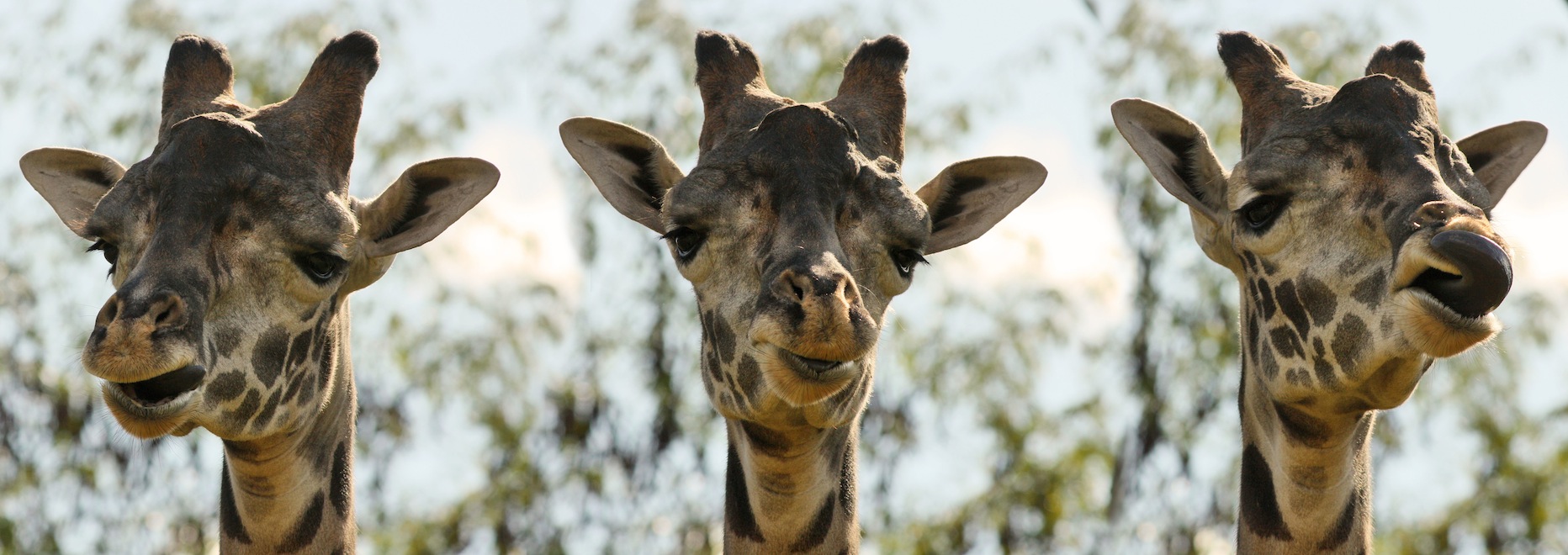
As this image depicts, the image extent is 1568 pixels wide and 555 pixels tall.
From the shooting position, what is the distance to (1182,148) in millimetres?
9336

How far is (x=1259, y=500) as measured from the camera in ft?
29.0

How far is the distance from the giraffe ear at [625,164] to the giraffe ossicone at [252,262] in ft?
1.60

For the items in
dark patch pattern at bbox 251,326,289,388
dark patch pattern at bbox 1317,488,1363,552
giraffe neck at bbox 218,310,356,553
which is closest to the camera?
dark patch pattern at bbox 251,326,289,388

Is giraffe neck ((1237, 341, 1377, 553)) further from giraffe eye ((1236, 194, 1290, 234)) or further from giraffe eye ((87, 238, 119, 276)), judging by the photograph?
giraffe eye ((87, 238, 119, 276))

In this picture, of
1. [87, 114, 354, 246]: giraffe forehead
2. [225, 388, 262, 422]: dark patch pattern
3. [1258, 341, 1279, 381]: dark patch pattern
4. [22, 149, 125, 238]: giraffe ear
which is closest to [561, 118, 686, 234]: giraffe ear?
[87, 114, 354, 246]: giraffe forehead

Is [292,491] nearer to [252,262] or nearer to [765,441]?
[252,262]

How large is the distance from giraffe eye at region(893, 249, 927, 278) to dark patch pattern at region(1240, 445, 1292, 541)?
1.90m

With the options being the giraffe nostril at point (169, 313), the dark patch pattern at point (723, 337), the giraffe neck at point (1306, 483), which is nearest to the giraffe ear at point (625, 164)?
the dark patch pattern at point (723, 337)

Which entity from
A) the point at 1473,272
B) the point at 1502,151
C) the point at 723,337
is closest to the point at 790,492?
the point at 723,337

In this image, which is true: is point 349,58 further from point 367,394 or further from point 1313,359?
point 367,394

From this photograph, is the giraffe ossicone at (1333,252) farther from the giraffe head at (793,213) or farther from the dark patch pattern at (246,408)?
the dark patch pattern at (246,408)

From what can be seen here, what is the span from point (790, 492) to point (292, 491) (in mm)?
2409

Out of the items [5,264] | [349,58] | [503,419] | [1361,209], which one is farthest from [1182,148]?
[5,264]

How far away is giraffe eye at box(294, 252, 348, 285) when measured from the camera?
8.67m
